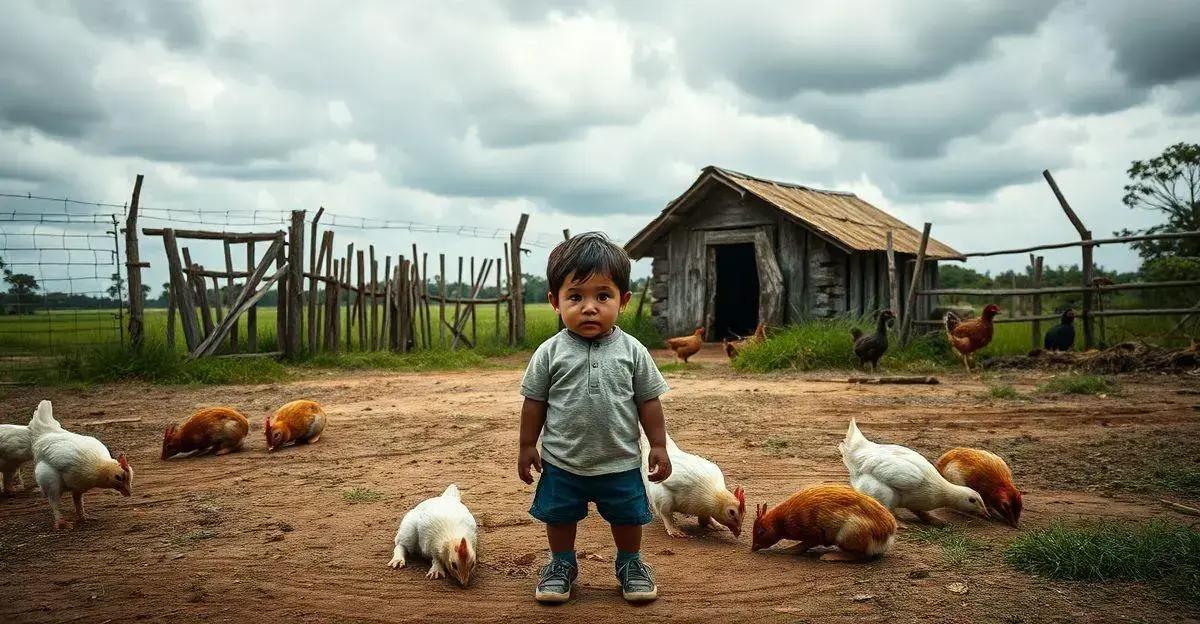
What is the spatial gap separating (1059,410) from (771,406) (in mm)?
2831

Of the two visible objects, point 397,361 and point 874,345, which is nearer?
point 874,345

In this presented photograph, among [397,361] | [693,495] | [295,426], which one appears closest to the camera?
[693,495]

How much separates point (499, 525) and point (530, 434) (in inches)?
52.8

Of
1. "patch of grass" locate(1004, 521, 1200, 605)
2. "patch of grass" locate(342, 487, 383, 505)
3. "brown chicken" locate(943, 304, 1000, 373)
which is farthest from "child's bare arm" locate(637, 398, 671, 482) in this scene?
"brown chicken" locate(943, 304, 1000, 373)

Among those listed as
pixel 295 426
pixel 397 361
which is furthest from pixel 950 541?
pixel 397 361

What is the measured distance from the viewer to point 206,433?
21.4 feet

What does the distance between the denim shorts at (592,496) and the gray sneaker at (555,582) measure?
7.8 inches

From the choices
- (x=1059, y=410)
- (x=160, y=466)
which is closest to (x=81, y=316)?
(x=160, y=466)

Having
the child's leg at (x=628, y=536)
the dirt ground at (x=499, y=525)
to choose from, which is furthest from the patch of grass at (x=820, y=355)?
the child's leg at (x=628, y=536)

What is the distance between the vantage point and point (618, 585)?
361 cm

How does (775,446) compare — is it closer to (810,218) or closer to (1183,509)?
(1183,509)

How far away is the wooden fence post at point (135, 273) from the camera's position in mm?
11453

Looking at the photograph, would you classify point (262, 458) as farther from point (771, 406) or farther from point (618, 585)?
point (771, 406)

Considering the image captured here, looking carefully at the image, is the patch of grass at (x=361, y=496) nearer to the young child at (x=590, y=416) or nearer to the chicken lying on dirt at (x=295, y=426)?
the chicken lying on dirt at (x=295, y=426)
